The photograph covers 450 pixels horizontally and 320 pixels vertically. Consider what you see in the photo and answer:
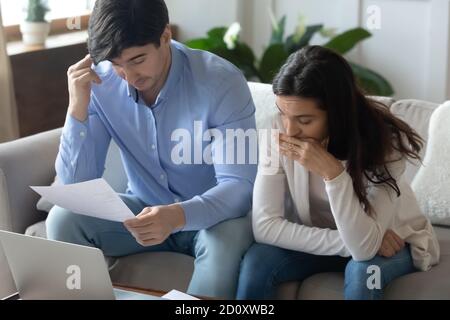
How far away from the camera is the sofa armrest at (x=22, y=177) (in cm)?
209

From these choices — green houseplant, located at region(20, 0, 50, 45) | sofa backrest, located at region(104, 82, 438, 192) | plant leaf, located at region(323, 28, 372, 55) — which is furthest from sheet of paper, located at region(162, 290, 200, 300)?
plant leaf, located at region(323, 28, 372, 55)

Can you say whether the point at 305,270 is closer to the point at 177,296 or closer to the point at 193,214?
the point at 193,214

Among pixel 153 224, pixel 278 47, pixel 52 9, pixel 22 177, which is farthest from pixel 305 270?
pixel 52 9

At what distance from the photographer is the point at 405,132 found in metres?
1.81

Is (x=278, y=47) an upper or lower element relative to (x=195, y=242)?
upper

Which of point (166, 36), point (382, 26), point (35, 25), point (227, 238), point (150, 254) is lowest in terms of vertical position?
point (150, 254)

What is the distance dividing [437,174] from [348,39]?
1.33 meters

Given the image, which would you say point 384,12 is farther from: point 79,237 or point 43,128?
point 79,237

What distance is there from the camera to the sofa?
174 centimetres

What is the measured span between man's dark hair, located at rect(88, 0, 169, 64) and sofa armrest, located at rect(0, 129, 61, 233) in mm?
466

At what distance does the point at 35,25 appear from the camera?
3.01 meters
